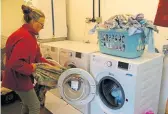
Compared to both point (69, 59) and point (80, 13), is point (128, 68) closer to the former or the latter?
point (69, 59)

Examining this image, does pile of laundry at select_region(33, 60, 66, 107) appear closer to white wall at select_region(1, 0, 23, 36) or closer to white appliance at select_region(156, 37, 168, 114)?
white appliance at select_region(156, 37, 168, 114)

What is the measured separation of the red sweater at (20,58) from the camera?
1619 millimetres

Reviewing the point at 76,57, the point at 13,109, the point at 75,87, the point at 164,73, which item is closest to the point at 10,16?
the point at 13,109

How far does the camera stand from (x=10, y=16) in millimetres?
3660

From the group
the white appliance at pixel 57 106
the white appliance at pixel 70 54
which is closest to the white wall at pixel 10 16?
the white appliance at pixel 70 54

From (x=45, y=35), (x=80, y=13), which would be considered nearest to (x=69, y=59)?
(x=45, y=35)

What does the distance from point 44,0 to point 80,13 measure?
0.63 m

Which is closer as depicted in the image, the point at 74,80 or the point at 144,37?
the point at 144,37

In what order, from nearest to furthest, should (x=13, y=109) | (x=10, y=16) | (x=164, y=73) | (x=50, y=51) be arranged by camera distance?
(x=164, y=73)
(x=50, y=51)
(x=13, y=109)
(x=10, y=16)

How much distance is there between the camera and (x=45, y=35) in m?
2.91

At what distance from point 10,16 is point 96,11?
195 centimetres

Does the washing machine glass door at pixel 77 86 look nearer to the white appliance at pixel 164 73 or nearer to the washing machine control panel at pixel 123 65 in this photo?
the washing machine control panel at pixel 123 65

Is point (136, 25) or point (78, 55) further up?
point (136, 25)

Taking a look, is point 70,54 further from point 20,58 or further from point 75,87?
point 20,58
